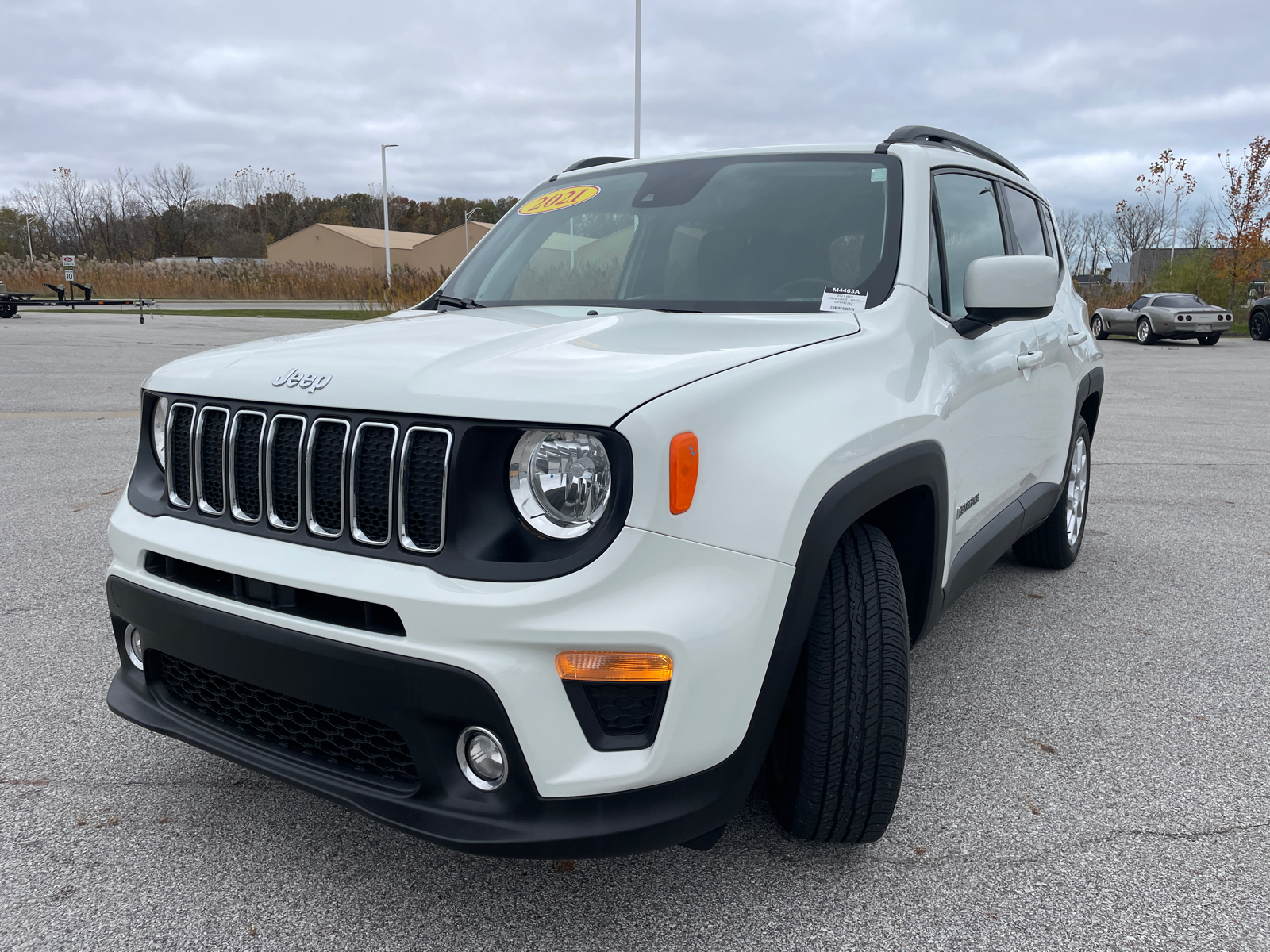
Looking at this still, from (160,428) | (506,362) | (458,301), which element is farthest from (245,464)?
(458,301)

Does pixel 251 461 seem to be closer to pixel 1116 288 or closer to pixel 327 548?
pixel 327 548

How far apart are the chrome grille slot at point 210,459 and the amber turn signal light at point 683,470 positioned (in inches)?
42.7

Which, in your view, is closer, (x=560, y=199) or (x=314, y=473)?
(x=314, y=473)

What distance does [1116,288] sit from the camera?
1622 inches

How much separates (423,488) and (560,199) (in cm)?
204

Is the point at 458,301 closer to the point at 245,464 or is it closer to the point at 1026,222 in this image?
the point at 245,464

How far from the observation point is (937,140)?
3.35 metres

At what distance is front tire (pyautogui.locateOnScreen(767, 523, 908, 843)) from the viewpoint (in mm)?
2066

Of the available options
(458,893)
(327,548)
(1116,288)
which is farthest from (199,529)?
(1116,288)

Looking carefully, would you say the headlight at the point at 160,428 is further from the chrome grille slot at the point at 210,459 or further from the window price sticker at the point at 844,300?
the window price sticker at the point at 844,300

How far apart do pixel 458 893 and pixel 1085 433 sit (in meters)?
3.84

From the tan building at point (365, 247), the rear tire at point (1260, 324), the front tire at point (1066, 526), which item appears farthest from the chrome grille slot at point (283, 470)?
the tan building at point (365, 247)

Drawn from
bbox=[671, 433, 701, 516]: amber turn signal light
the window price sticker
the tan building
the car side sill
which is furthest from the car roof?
the tan building

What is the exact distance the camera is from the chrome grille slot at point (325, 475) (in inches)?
75.3
